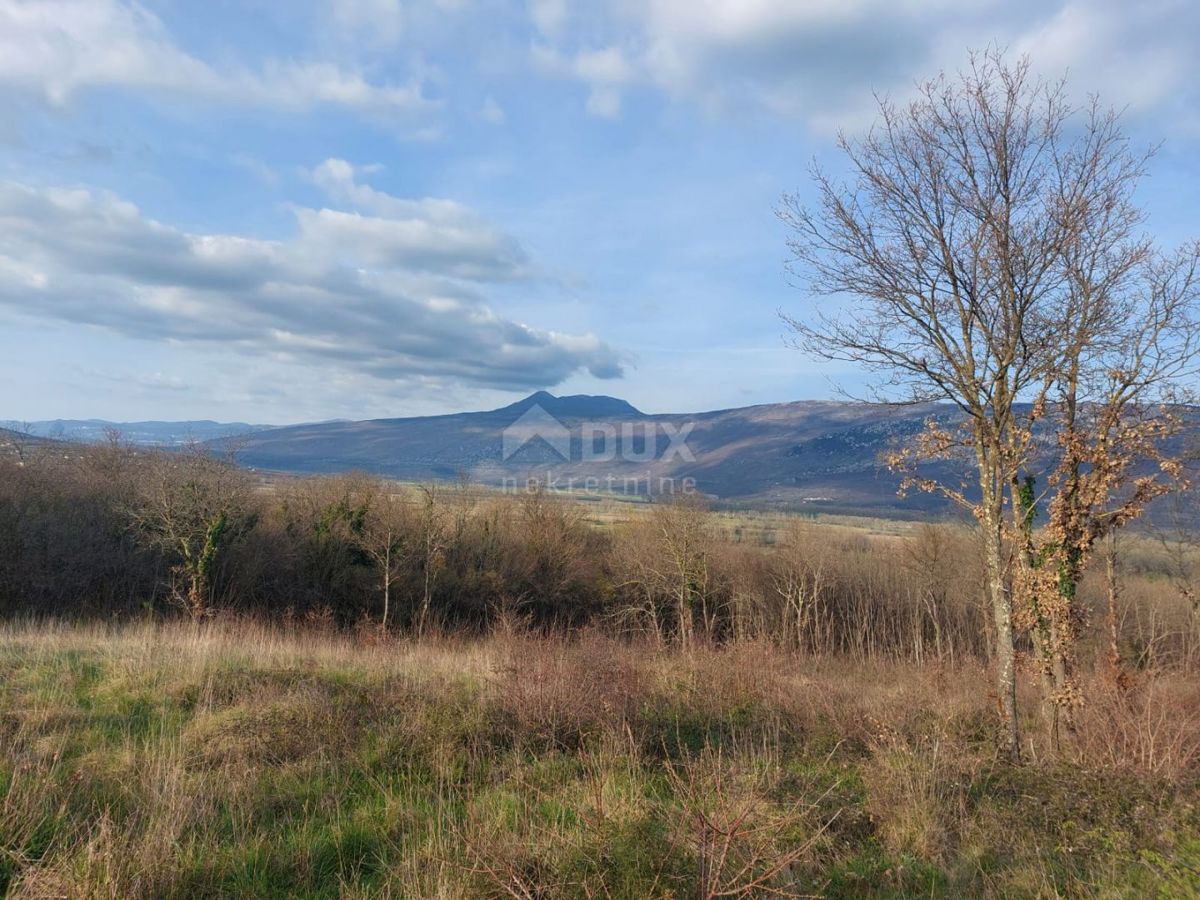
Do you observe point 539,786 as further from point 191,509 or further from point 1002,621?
point 191,509

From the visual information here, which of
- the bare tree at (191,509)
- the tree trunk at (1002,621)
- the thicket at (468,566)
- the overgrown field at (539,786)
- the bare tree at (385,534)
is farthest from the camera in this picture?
the bare tree at (385,534)

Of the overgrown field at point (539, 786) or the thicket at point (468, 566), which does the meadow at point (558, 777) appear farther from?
the thicket at point (468, 566)

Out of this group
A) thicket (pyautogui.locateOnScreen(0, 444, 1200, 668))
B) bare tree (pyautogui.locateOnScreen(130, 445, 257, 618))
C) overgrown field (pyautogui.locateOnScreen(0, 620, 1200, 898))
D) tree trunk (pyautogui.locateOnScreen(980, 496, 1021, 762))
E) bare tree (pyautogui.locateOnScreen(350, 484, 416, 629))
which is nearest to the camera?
overgrown field (pyautogui.locateOnScreen(0, 620, 1200, 898))

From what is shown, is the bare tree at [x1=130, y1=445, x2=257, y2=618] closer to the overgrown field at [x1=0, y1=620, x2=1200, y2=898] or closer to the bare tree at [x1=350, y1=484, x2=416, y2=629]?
the bare tree at [x1=350, y1=484, x2=416, y2=629]

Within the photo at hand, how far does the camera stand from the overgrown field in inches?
167

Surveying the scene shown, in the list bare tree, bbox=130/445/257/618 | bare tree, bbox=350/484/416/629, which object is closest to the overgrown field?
bare tree, bbox=130/445/257/618

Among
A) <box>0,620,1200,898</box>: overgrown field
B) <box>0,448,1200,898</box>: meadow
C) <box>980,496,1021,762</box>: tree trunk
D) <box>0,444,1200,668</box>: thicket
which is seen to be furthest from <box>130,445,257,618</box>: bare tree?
<box>980,496,1021,762</box>: tree trunk

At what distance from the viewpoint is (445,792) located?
20.4ft

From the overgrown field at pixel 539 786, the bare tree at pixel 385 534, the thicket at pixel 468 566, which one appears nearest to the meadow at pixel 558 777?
the overgrown field at pixel 539 786

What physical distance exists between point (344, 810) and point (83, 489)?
2459 centimetres

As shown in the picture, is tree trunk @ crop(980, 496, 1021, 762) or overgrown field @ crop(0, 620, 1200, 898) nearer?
overgrown field @ crop(0, 620, 1200, 898)

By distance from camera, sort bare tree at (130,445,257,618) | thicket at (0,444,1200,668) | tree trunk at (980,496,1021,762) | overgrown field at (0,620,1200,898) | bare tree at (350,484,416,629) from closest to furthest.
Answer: overgrown field at (0,620,1200,898), tree trunk at (980,496,1021,762), bare tree at (130,445,257,618), thicket at (0,444,1200,668), bare tree at (350,484,416,629)

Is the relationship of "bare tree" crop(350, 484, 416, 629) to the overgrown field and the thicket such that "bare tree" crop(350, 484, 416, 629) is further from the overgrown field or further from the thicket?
the overgrown field

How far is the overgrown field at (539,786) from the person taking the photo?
425 cm
